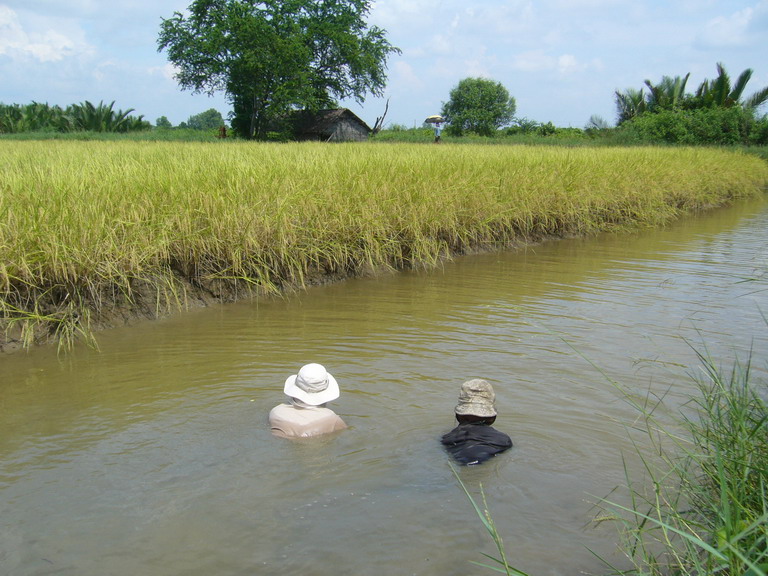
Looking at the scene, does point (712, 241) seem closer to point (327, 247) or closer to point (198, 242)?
point (327, 247)

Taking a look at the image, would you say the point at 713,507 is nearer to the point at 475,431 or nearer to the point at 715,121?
the point at 475,431

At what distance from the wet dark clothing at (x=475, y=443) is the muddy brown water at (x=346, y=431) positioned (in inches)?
2.7

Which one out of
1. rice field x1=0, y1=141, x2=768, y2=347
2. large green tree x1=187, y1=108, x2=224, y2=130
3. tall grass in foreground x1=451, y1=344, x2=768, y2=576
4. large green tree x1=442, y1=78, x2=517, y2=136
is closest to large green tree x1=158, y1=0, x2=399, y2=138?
large green tree x1=442, y1=78, x2=517, y2=136

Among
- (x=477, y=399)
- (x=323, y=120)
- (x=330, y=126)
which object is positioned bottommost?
(x=477, y=399)

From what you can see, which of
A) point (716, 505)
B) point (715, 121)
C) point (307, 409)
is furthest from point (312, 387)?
point (715, 121)

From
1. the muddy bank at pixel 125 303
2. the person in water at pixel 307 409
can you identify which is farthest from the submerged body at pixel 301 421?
the muddy bank at pixel 125 303

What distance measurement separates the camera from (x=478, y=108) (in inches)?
1822

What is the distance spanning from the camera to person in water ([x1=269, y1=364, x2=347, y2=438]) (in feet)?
11.0

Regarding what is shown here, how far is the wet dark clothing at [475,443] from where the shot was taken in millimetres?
3137

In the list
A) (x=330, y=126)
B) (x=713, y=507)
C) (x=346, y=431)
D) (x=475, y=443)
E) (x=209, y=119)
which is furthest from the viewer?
(x=209, y=119)

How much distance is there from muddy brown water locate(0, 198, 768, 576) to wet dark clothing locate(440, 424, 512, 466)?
0.23ft

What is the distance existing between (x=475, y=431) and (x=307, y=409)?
2.87ft

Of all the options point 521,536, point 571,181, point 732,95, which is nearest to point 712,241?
point 571,181

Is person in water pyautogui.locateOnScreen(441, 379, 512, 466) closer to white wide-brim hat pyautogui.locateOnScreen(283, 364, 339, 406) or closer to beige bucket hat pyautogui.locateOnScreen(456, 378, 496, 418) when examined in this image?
beige bucket hat pyautogui.locateOnScreen(456, 378, 496, 418)
